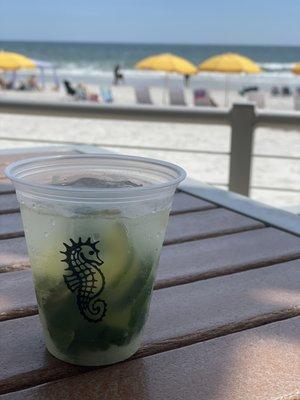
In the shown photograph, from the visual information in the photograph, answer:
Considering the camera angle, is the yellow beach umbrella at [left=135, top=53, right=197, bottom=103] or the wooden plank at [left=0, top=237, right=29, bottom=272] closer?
the wooden plank at [left=0, top=237, right=29, bottom=272]

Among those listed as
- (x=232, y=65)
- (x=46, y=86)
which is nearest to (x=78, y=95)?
(x=232, y=65)

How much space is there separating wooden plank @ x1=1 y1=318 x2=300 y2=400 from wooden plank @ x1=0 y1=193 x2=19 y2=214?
640 mm

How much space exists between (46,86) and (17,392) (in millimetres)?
23515

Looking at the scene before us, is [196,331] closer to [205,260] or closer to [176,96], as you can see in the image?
[205,260]

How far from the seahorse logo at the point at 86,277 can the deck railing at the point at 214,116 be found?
1814mm

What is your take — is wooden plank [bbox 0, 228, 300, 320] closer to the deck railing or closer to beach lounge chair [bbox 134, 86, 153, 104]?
the deck railing

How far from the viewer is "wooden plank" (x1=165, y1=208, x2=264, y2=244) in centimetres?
108

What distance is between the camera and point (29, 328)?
2.29 ft

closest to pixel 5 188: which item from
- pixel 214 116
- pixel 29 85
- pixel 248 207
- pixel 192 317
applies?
pixel 248 207

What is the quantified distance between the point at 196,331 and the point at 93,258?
0.60ft

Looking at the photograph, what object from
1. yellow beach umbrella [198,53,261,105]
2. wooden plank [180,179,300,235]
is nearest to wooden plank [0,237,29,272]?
wooden plank [180,179,300,235]

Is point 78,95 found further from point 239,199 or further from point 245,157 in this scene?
point 239,199

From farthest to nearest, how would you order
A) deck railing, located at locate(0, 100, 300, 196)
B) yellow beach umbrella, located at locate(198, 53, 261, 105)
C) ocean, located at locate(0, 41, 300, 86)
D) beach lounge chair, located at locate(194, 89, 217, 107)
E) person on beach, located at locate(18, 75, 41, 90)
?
ocean, located at locate(0, 41, 300, 86) → person on beach, located at locate(18, 75, 41, 90) → yellow beach umbrella, located at locate(198, 53, 261, 105) → beach lounge chair, located at locate(194, 89, 217, 107) → deck railing, located at locate(0, 100, 300, 196)

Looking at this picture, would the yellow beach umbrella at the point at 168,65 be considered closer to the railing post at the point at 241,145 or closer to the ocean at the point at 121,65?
the ocean at the point at 121,65
